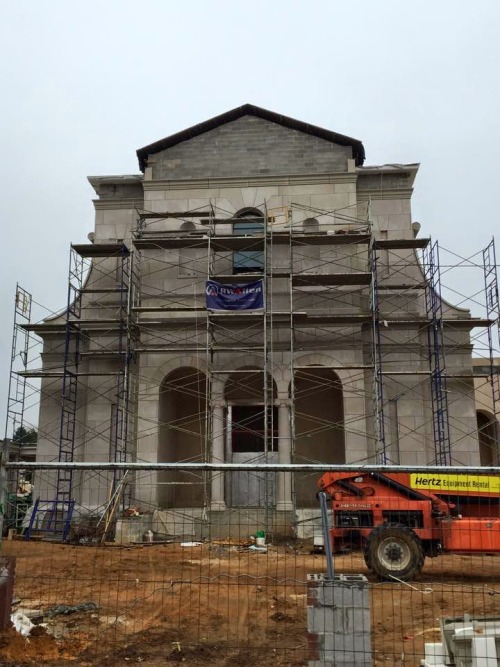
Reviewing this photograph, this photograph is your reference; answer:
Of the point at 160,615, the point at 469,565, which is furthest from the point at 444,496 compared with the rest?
the point at 160,615

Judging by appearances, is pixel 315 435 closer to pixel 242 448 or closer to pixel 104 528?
pixel 242 448

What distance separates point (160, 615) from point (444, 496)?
752 cm

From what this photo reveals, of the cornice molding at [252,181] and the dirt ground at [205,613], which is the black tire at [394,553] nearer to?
the dirt ground at [205,613]

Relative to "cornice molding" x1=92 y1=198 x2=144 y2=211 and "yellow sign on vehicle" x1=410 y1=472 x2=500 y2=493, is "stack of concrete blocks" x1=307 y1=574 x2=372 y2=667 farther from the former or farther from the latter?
"cornice molding" x1=92 y1=198 x2=144 y2=211

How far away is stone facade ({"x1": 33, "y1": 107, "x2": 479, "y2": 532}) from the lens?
21328mm

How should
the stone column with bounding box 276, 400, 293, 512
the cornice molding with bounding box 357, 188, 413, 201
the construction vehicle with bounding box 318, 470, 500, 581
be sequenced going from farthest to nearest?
1. the cornice molding with bounding box 357, 188, 413, 201
2. the stone column with bounding box 276, 400, 293, 512
3. the construction vehicle with bounding box 318, 470, 500, 581

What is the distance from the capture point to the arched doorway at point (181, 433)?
73.7 ft

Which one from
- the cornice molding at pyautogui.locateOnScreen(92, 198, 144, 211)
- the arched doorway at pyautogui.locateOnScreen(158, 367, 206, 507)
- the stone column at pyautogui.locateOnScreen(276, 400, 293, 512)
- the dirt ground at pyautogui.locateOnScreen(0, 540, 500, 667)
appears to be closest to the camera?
the dirt ground at pyautogui.locateOnScreen(0, 540, 500, 667)

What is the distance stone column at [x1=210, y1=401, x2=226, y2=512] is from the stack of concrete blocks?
14645mm

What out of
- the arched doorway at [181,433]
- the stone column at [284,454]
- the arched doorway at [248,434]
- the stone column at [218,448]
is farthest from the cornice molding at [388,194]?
the stone column at [218,448]

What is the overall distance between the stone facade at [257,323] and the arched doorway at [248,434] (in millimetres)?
72

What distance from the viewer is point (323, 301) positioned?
72.9ft

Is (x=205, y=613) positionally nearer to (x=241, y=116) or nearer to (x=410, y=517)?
(x=410, y=517)

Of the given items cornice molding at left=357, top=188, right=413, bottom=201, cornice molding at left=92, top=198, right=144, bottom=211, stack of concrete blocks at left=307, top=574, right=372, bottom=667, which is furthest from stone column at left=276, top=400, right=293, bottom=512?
stack of concrete blocks at left=307, top=574, right=372, bottom=667
